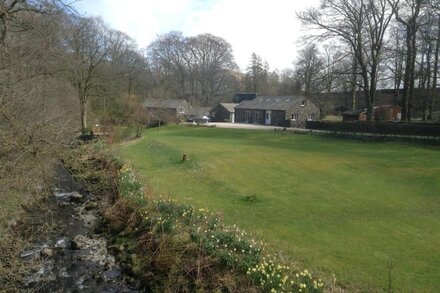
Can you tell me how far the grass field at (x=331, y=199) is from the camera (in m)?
10.7

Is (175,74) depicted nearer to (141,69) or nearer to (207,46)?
(207,46)

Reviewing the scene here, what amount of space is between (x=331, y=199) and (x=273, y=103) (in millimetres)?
52940

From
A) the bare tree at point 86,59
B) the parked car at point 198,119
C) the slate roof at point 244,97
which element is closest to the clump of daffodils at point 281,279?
the bare tree at point 86,59

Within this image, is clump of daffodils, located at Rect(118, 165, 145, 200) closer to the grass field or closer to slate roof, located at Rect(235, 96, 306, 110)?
the grass field

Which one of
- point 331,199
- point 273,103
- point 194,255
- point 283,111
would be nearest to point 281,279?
point 194,255

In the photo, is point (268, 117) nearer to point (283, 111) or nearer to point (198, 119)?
point (283, 111)

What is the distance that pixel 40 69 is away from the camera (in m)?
20.6

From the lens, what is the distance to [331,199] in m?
17.0

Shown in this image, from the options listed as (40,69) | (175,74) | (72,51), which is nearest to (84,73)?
(72,51)

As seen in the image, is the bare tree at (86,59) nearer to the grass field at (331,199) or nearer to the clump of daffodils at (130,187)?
the grass field at (331,199)

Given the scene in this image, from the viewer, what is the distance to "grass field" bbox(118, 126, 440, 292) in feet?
35.0

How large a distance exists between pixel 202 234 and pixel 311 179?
410 inches

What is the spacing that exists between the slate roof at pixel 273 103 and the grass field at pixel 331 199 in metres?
33.1

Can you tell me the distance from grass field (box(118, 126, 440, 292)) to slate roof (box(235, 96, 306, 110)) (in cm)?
3306
